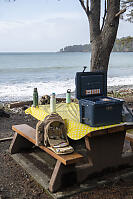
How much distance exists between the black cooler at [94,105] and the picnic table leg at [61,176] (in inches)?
23.0

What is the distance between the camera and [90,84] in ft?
12.2

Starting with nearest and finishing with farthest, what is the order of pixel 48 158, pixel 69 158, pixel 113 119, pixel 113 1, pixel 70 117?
pixel 69 158, pixel 113 119, pixel 70 117, pixel 48 158, pixel 113 1

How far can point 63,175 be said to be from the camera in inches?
129

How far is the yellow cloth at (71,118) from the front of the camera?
3162 mm

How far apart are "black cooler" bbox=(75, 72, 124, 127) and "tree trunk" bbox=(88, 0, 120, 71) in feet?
14.1

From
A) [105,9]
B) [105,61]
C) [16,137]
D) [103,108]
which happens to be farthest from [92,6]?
[103,108]

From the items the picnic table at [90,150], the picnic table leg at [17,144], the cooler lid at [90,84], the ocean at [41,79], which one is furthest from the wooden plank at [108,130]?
the ocean at [41,79]

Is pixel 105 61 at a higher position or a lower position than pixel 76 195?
higher

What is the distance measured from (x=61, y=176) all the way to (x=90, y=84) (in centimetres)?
127

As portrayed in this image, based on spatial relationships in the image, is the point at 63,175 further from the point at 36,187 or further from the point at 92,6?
the point at 92,6

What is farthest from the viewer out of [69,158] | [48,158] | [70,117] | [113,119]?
[48,158]

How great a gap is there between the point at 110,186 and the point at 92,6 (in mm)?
6003

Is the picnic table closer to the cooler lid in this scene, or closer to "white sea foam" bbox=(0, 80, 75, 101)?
the cooler lid

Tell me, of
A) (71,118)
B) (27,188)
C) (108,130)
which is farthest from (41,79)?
(108,130)
